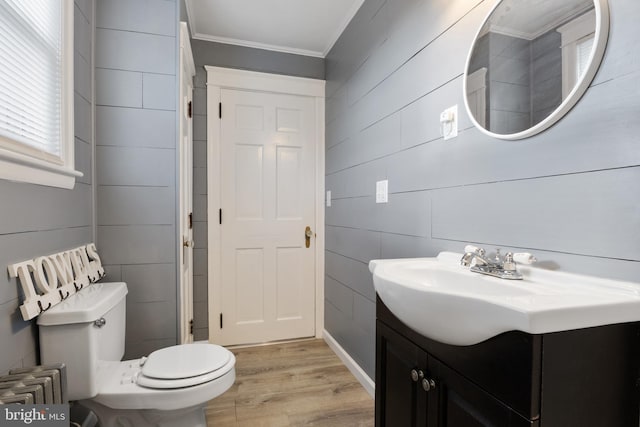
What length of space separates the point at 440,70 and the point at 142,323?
191 centimetres

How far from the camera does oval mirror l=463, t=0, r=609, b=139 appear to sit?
0.77 meters

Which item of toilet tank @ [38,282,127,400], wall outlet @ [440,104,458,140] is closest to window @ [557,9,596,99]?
wall outlet @ [440,104,458,140]

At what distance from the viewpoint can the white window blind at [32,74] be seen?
37.4 inches

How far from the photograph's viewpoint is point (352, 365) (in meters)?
2.10

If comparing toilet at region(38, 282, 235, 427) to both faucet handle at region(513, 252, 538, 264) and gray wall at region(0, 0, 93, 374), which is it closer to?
gray wall at region(0, 0, 93, 374)

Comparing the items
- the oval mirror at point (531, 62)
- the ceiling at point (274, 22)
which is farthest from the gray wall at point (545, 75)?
the ceiling at point (274, 22)

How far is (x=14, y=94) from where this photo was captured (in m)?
0.98

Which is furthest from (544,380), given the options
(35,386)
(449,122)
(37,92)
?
(37,92)

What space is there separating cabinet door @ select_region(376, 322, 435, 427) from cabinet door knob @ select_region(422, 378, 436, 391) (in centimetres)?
2

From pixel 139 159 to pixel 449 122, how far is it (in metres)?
1.53

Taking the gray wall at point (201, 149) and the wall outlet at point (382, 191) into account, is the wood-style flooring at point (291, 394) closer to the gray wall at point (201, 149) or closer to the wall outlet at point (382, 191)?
the gray wall at point (201, 149)

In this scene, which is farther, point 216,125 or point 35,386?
point 216,125

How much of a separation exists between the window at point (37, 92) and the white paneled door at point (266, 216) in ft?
3.93

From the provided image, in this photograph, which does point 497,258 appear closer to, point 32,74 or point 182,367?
point 182,367
